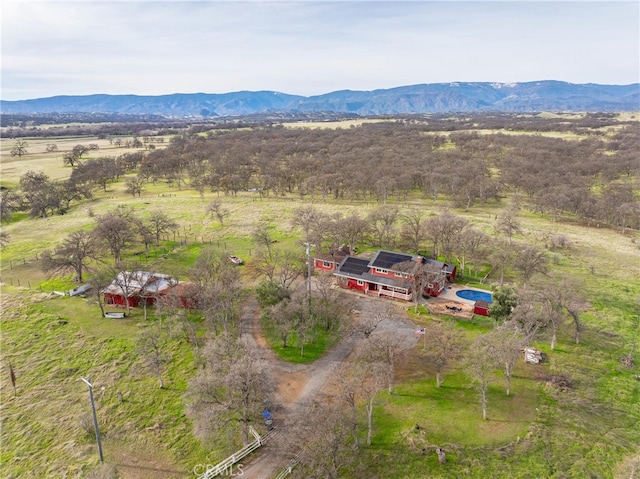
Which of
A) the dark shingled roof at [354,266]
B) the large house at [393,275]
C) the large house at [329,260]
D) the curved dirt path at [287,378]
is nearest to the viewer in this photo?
the curved dirt path at [287,378]

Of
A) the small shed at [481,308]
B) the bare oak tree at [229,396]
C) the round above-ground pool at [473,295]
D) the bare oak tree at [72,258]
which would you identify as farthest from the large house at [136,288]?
the round above-ground pool at [473,295]

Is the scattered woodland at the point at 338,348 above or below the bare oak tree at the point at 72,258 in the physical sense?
below

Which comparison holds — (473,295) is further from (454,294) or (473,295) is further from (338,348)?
(338,348)

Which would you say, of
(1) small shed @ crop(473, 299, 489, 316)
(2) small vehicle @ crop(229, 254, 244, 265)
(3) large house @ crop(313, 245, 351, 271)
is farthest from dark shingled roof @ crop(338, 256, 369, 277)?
(2) small vehicle @ crop(229, 254, 244, 265)

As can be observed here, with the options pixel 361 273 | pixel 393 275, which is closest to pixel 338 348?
pixel 361 273

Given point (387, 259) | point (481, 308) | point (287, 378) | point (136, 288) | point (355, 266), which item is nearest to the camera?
point (287, 378)

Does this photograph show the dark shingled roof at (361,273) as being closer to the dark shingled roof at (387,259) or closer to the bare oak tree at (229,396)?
the dark shingled roof at (387,259)

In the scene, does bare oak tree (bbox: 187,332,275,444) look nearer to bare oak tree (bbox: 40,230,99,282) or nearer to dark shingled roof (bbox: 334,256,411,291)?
dark shingled roof (bbox: 334,256,411,291)
